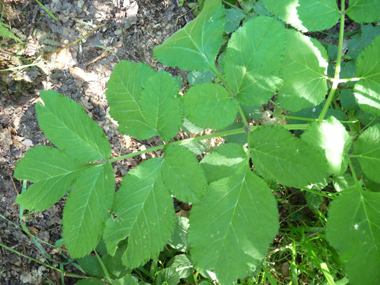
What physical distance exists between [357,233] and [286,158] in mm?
438

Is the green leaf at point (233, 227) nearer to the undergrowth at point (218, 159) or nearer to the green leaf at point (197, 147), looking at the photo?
the undergrowth at point (218, 159)

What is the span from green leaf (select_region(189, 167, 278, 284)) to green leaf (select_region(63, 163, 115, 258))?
1.20ft

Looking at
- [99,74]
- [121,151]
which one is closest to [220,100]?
[121,151]

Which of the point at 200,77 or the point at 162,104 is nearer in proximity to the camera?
the point at 162,104

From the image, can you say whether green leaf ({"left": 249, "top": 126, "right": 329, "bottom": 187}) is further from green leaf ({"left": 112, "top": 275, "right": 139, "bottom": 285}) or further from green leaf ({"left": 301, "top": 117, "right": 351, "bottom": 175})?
green leaf ({"left": 112, "top": 275, "right": 139, "bottom": 285})

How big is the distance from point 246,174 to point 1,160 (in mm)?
1955

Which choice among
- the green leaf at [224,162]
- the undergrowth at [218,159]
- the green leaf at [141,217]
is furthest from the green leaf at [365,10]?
the green leaf at [141,217]

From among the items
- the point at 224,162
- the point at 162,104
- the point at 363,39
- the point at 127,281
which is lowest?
the point at 127,281

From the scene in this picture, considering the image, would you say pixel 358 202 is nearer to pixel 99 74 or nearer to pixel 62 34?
pixel 99 74

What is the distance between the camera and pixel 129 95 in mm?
1302

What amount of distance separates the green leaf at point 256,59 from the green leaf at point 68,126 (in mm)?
642

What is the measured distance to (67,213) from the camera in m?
1.21

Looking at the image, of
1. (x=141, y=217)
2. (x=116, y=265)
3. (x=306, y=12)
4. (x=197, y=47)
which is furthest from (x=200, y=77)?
(x=116, y=265)

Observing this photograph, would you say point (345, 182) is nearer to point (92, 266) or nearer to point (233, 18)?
point (233, 18)
